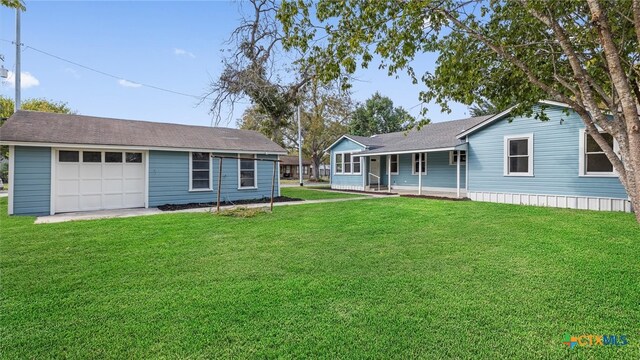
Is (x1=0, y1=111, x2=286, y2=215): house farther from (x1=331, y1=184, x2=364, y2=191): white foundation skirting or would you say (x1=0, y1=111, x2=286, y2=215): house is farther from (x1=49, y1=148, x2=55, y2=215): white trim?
(x1=331, y1=184, x2=364, y2=191): white foundation skirting

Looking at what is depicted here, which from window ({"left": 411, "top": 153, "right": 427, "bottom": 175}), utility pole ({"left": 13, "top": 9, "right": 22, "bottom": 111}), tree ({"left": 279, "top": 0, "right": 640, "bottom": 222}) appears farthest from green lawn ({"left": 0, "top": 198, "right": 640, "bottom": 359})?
utility pole ({"left": 13, "top": 9, "right": 22, "bottom": 111})

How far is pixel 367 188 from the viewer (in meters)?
19.7

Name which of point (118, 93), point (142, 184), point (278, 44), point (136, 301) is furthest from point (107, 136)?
point (136, 301)

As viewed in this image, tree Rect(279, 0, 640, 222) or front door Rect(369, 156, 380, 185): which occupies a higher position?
tree Rect(279, 0, 640, 222)

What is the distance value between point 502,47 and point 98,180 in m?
12.1

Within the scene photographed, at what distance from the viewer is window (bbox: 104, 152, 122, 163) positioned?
11164 millimetres

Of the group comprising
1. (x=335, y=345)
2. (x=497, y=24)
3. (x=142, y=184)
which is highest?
(x=497, y=24)

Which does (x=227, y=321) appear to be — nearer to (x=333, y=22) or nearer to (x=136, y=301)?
(x=136, y=301)

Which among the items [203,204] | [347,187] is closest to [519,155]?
[347,187]

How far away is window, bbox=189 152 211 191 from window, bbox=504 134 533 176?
11.5 meters

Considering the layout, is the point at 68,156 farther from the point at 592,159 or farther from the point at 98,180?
the point at 592,159

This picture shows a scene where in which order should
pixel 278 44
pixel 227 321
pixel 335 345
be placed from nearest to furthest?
pixel 335 345
pixel 227 321
pixel 278 44

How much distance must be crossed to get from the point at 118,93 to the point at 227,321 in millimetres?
16531

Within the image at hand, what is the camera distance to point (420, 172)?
1559 cm
